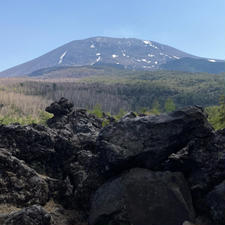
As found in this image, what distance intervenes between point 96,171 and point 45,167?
620cm

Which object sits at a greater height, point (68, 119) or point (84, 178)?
point (84, 178)

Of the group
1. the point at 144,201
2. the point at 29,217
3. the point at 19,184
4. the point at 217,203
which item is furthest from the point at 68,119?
the point at 217,203

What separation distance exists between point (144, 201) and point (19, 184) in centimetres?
1078

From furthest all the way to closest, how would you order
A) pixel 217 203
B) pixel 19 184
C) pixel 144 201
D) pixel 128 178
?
pixel 19 184 < pixel 128 178 < pixel 144 201 < pixel 217 203

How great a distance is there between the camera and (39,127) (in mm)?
32156

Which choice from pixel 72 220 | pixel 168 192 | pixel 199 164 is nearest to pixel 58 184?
pixel 72 220

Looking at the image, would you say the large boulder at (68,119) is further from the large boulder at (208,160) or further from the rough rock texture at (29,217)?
the rough rock texture at (29,217)

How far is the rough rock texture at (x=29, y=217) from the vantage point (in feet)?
58.7

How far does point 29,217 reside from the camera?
18.2 metres

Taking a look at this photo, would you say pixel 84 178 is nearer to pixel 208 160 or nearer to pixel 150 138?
pixel 150 138

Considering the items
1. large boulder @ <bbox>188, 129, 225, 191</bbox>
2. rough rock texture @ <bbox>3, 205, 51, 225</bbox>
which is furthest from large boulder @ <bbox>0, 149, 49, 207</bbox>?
large boulder @ <bbox>188, 129, 225, 191</bbox>

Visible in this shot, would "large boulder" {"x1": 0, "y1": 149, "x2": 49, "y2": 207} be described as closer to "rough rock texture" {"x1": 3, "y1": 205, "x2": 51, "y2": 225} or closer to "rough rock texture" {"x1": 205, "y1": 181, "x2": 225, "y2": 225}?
"rough rock texture" {"x1": 3, "y1": 205, "x2": 51, "y2": 225}

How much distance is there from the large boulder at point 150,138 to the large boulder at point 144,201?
50.1 inches

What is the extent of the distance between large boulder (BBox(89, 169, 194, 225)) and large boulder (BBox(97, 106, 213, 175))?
50.1 inches
